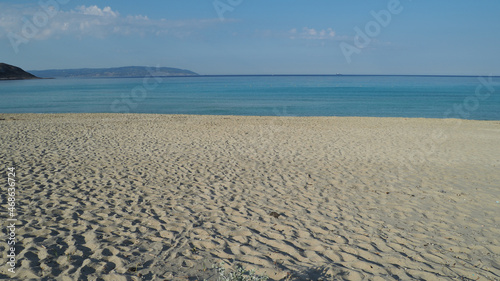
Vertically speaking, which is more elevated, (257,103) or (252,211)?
(257,103)

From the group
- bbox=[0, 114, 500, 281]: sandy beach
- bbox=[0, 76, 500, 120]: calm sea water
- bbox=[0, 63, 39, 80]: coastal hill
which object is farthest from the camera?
bbox=[0, 63, 39, 80]: coastal hill

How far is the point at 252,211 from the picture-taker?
18.0ft

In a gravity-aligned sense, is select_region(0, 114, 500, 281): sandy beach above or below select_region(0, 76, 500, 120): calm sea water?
below

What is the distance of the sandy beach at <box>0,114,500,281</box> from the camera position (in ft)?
12.6

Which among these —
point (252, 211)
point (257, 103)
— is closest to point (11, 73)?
point (257, 103)

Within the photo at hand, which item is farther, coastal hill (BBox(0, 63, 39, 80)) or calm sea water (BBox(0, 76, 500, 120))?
coastal hill (BBox(0, 63, 39, 80))

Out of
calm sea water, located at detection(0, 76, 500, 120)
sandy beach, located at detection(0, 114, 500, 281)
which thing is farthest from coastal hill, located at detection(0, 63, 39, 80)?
sandy beach, located at detection(0, 114, 500, 281)

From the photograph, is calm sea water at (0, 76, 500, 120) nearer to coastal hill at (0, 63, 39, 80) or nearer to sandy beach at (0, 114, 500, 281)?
sandy beach at (0, 114, 500, 281)

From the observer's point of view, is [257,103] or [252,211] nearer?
[252,211]

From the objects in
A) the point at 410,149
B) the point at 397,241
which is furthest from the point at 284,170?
the point at 410,149

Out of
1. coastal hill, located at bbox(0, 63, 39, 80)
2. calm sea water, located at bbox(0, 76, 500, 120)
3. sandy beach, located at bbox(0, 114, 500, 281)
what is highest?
coastal hill, located at bbox(0, 63, 39, 80)

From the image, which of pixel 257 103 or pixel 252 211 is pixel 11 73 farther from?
pixel 252 211

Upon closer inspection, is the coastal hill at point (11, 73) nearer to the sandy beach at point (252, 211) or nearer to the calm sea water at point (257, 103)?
the calm sea water at point (257, 103)

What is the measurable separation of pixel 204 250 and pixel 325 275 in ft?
4.90
